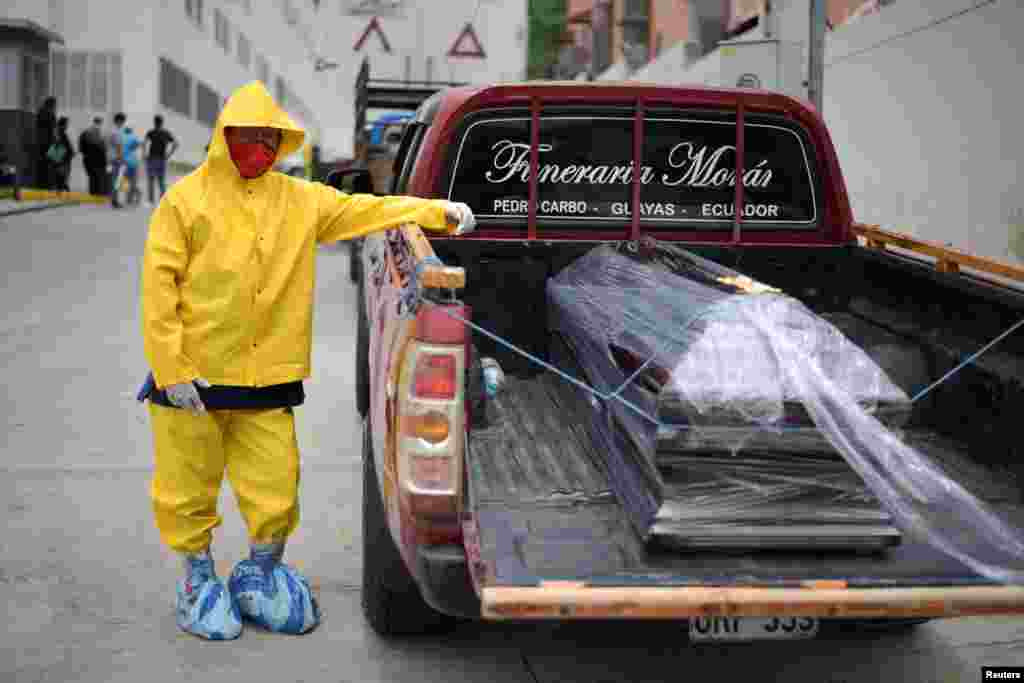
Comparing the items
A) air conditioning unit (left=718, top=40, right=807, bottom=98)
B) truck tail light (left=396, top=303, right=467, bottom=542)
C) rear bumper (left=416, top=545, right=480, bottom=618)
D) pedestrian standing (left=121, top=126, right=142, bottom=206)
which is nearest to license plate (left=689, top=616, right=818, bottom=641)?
rear bumper (left=416, top=545, right=480, bottom=618)

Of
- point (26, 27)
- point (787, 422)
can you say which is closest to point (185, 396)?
point (787, 422)

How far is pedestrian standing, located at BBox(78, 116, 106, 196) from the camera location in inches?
1124

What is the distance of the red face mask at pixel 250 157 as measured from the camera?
175 inches

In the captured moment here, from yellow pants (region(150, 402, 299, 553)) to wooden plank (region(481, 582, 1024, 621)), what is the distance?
1.58 meters

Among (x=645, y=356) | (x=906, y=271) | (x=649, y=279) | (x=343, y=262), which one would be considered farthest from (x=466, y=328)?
(x=343, y=262)

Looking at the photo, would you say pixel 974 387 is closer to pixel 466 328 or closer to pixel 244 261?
pixel 466 328

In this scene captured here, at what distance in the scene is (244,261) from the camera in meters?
4.41

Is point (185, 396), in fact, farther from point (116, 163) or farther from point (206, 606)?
point (116, 163)

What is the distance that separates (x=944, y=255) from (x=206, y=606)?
122 inches

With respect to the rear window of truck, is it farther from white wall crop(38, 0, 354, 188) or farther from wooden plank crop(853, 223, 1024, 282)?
white wall crop(38, 0, 354, 188)

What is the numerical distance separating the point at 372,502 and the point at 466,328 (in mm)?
1113

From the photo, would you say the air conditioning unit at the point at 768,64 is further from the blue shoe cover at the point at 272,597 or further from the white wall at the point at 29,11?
the white wall at the point at 29,11

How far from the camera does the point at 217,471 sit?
15.1 feet

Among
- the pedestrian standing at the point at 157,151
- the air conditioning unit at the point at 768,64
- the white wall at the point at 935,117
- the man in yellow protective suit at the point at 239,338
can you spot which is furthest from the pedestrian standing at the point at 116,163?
the man in yellow protective suit at the point at 239,338
